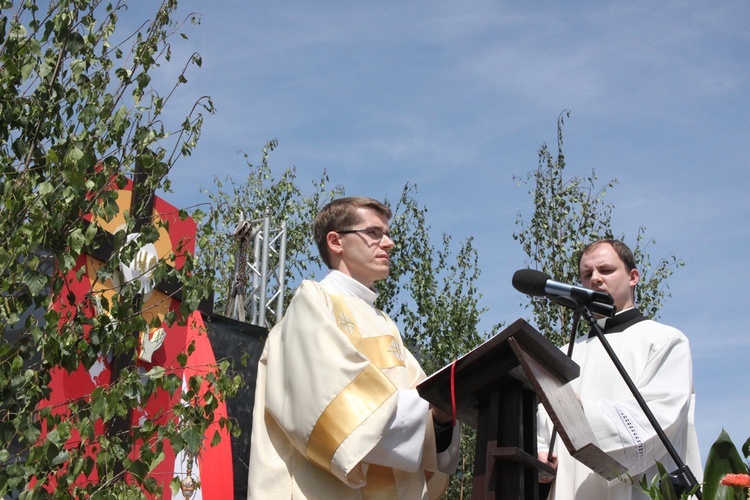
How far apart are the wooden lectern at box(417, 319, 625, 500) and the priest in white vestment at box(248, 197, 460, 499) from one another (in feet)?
0.68

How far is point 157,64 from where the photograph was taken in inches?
179

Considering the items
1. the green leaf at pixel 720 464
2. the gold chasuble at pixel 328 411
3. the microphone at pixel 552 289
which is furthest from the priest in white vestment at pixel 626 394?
the green leaf at pixel 720 464

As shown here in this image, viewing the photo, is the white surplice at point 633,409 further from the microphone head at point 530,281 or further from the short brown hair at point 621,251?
the microphone head at point 530,281

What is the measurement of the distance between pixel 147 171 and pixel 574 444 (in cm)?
250

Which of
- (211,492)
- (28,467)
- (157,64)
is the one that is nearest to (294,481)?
(28,467)

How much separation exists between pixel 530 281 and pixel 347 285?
2.95 feet

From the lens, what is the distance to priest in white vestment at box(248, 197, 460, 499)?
3.32m

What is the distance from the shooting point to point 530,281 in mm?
3529

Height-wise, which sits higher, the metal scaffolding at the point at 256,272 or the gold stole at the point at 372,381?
the metal scaffolding at the point at 256,272

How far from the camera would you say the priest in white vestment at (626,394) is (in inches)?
142

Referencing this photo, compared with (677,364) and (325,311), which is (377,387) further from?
(677,364)

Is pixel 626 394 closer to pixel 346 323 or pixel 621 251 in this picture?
pixel 621 251

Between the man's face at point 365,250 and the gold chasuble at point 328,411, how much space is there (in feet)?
0.91

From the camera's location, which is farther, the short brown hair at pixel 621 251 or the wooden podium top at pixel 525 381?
the short brown hair at pixel 621 251
